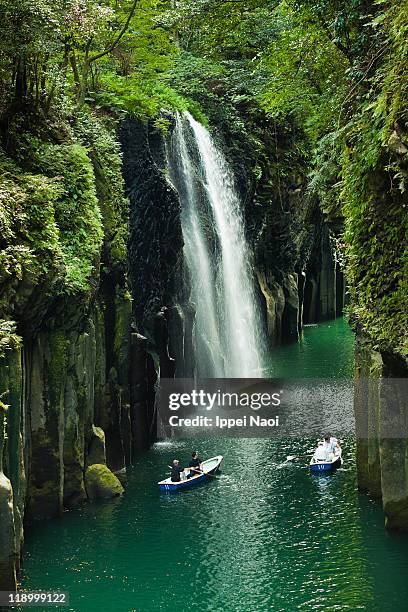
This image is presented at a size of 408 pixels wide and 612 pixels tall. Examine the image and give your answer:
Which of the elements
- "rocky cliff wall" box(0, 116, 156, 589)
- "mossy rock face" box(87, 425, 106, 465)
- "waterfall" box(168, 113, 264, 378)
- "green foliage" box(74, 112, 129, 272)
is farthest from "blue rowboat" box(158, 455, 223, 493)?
"waterfall" box(168, 113, 264, 378)

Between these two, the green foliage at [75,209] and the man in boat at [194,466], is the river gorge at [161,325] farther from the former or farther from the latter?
the man in boat at [194,466]

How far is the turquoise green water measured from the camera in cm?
1800

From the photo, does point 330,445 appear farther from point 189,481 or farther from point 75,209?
point 75,209

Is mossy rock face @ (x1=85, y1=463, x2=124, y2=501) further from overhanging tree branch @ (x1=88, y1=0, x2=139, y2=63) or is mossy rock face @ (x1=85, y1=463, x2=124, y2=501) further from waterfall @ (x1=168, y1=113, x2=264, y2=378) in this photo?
overhanging tree branch @ (x1=88, y1=0, x2=139, y2=63)

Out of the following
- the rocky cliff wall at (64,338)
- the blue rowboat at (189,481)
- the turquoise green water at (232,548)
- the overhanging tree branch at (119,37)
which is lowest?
the turquoise green water at (232,548)

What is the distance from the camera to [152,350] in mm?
31344

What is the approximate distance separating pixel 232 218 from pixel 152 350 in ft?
40.3

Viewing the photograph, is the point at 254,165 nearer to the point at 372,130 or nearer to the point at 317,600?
the point at 372,130

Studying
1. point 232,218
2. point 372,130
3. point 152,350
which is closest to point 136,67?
point 232,218

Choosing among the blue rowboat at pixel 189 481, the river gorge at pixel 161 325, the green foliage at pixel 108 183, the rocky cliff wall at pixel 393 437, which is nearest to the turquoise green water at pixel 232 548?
the river gorge at pixel 161 325

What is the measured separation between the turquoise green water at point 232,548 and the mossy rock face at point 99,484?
458mm

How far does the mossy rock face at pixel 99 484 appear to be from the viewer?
24031 mm

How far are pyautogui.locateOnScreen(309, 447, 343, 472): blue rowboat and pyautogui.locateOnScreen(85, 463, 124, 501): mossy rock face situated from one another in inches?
221

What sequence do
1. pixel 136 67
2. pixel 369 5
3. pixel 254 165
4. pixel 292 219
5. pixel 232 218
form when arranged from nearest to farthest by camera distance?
pixel 369 5
pixel 136 67
pixel 232 218
pixel 254 165
pixel 292 219
